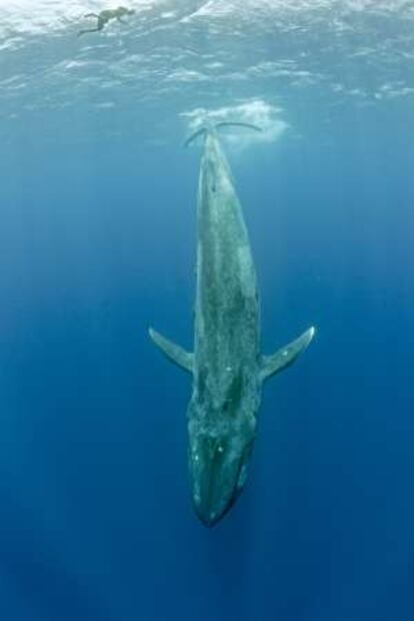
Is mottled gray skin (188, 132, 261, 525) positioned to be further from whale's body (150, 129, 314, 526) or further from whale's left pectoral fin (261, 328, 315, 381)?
whale's left pectoral fin (261, 328, 315, 381)

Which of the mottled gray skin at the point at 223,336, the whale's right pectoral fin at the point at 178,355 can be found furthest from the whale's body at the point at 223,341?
the whale's right pectoral fin at the point at 178,355

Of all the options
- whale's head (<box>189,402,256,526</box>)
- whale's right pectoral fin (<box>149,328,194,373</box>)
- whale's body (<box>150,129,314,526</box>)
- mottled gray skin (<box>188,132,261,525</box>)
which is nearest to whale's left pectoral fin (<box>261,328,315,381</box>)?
whale's body (<box>150,129,314,526</box>)

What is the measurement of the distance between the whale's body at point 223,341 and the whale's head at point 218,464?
15 mm

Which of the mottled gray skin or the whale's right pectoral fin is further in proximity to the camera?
the whale's right pectoral fin

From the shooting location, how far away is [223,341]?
11164mm

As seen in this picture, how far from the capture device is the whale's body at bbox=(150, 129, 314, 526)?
10695mm

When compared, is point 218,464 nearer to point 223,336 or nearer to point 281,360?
point 223,336

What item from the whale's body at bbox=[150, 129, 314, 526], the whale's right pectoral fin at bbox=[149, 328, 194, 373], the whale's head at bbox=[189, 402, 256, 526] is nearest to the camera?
the whale's head at bbox=[189, 402, 256, 526]

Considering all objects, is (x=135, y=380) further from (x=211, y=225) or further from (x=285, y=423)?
(x=211, y=225)

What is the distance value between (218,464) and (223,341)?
1938 mm

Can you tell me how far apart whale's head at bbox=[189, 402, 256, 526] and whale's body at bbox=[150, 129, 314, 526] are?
0.02m

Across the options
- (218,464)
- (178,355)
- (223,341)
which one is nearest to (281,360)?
(223,341)

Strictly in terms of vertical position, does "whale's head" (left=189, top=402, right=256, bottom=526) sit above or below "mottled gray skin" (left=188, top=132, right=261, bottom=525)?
below

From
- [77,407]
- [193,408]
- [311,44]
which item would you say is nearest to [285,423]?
[77,407]
